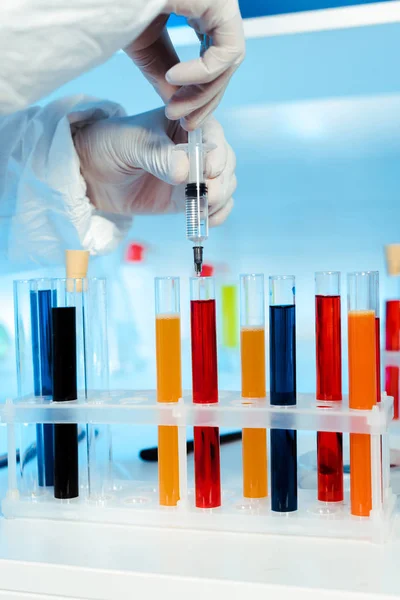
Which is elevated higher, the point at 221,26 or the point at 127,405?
the point at 221,26

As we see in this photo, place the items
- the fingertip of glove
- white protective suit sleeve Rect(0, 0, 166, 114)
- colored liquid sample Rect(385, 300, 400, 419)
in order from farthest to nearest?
colored liquid sample Rect(385, 300, 400, 419), the fingertip of glove, white protective suit sleeve Rect(0, 0, 166, 114)

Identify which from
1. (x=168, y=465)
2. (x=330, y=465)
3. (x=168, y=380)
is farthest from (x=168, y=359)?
(x=330, y=465)

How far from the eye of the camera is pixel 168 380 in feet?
3.56

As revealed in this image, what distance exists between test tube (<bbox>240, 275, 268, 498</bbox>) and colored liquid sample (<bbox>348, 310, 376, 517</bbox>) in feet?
0.46

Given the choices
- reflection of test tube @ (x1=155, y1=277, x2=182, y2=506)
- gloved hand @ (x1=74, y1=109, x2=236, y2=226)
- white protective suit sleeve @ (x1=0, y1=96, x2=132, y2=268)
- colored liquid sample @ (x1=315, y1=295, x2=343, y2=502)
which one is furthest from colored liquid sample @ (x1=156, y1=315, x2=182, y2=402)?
white protective suit sleeve @ (x1=0, y1=96, x2=132, y2=268)

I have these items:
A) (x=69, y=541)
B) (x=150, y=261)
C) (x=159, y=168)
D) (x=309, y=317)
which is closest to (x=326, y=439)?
(x=69, y=541)

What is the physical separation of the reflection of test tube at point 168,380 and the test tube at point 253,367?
0.10 metres

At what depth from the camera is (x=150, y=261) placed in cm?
282

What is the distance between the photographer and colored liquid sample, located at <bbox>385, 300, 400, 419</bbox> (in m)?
1.46

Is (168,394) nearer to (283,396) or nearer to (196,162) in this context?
(283,396)

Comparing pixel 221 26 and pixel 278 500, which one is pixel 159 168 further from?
pixel 278 500

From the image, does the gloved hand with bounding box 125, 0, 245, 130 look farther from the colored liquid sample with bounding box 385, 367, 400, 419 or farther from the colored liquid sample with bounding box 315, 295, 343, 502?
→ the colored liquid sample with bounding box 385, 367, 400, 419

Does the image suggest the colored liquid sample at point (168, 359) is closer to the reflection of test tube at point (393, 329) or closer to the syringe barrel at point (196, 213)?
the syringe barrel at point (196, 213)

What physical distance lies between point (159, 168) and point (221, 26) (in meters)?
0.31
